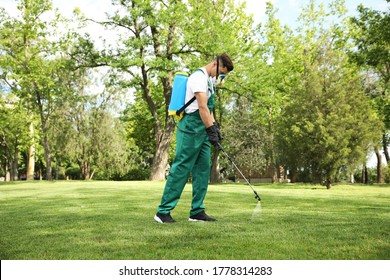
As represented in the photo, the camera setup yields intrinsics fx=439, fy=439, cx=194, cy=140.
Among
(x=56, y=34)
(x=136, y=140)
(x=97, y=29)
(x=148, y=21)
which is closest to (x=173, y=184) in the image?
(x=148, y=21)

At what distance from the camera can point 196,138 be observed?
5.88 m

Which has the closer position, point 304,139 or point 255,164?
Result: point 304,139

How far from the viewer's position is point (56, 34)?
32.1 meters

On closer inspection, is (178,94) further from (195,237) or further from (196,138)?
(195,237)

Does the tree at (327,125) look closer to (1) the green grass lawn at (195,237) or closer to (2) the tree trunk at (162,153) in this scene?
(2) the tree trunk at (162,153)

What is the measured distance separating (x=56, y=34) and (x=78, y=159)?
42.4 ft

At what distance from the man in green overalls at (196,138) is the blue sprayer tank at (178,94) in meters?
0.07

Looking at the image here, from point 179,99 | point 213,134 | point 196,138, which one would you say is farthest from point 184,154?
point 179,99

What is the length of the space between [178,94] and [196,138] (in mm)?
644

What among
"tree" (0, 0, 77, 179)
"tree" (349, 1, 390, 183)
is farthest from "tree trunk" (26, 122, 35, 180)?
"tree" (349, 1, 390, 183)

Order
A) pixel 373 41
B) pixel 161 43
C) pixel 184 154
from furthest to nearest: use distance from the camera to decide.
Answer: pixel 161 43 → pixel 373 41 → pixel 184 154

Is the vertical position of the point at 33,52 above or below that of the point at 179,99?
above

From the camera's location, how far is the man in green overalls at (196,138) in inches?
225
